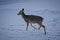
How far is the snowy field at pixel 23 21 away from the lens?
6.87ft

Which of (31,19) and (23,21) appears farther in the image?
(23,21)

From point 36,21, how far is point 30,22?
9 cm

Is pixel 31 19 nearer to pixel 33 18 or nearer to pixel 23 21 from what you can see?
pixel 33 18

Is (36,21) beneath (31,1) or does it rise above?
beneath

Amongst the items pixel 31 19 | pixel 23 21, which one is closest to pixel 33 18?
pixel 31 19

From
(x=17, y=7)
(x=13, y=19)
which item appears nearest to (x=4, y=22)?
(x=13, y=19)

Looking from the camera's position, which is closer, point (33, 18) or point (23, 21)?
point (33, 18)

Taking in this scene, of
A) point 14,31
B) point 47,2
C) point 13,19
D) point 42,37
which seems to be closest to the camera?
point 42,37

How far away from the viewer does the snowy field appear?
209 cm

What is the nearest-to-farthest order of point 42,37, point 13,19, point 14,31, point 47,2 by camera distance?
point 42,37 < point 14,31 < point 13,19 < point 47,2

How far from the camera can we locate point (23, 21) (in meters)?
2.31

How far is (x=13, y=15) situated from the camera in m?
2.39

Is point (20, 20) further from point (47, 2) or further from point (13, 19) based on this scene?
point (47, 2)

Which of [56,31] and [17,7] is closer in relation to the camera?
[56,31]
